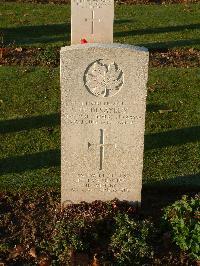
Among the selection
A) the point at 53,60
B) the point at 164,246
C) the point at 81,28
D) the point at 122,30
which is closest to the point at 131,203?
the point at 164,246

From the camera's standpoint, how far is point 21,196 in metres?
6.53

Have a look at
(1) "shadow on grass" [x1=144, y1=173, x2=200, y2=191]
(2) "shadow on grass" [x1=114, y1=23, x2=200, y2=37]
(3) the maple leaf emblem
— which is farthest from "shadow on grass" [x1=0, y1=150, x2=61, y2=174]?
(2) "shadow on grass" [x1=114, y1=23, x2=200, y2=37]

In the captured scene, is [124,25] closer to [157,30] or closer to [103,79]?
[157,30]

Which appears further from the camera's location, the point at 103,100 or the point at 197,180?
the point at 197,180

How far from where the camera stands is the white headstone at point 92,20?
391 inches

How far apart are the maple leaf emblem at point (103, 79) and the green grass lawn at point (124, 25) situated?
739 cm

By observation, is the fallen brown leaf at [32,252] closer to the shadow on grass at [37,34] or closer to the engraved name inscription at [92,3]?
the engraved name inscription at [92,3]

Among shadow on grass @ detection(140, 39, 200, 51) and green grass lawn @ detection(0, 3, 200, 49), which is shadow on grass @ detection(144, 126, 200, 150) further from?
green grass lawn @ detection(0, 3, 200, 49)

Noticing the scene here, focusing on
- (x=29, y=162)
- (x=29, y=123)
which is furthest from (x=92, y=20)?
(x=29, y=162)

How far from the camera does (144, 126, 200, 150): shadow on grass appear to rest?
7.95 metres

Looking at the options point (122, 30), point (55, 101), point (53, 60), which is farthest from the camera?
point (122, 30)

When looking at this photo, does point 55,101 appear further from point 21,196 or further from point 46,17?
point 46,17

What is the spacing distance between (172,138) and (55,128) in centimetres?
184

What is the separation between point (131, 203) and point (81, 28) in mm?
5005
